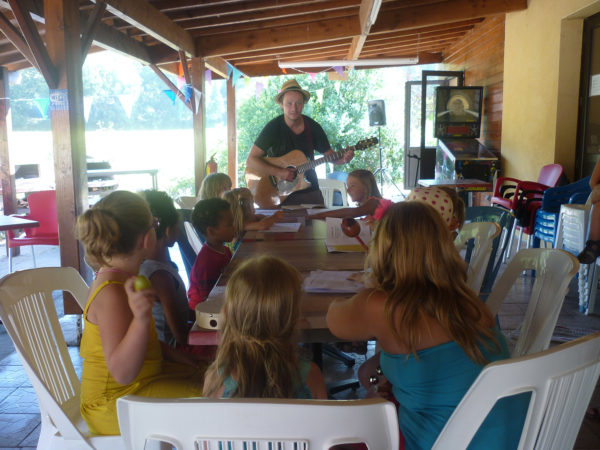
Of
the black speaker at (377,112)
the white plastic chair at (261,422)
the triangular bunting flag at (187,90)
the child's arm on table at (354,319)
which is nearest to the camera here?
the white plastic chair at (261,422)

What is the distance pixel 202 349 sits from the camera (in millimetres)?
1999

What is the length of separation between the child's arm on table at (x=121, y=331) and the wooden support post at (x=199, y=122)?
228 inches

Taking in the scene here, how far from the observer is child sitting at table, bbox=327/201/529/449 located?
122 centimetres

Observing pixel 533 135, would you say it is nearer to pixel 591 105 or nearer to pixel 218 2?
pixel 591 105

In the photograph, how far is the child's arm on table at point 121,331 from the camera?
4.37 ft

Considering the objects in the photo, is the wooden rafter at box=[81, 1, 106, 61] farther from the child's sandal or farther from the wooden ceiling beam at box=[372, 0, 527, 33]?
the wooden ceiling beam at box=[372, 0, 527, 33]

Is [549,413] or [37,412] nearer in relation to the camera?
[549,413]

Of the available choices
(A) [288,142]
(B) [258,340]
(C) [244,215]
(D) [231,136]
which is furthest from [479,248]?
(D) [231,136]

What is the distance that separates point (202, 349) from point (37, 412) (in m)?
1.19

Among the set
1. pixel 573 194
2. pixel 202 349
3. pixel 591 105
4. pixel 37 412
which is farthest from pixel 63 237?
pixel 591 105

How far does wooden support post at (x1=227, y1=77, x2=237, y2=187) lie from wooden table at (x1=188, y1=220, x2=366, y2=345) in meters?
6.35

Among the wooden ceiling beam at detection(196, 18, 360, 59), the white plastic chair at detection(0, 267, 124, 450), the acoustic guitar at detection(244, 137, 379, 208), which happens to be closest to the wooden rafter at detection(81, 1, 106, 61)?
the acoustic guitar at detection(244, 137, 379, 208)

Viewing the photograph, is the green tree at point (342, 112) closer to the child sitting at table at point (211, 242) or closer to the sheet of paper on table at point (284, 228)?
the sheet of paper on table at point (284, 228)

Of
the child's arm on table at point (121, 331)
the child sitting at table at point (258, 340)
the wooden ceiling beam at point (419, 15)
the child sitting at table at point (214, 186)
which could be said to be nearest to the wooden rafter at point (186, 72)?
the wooden ceiling beam at point (419, 15)
